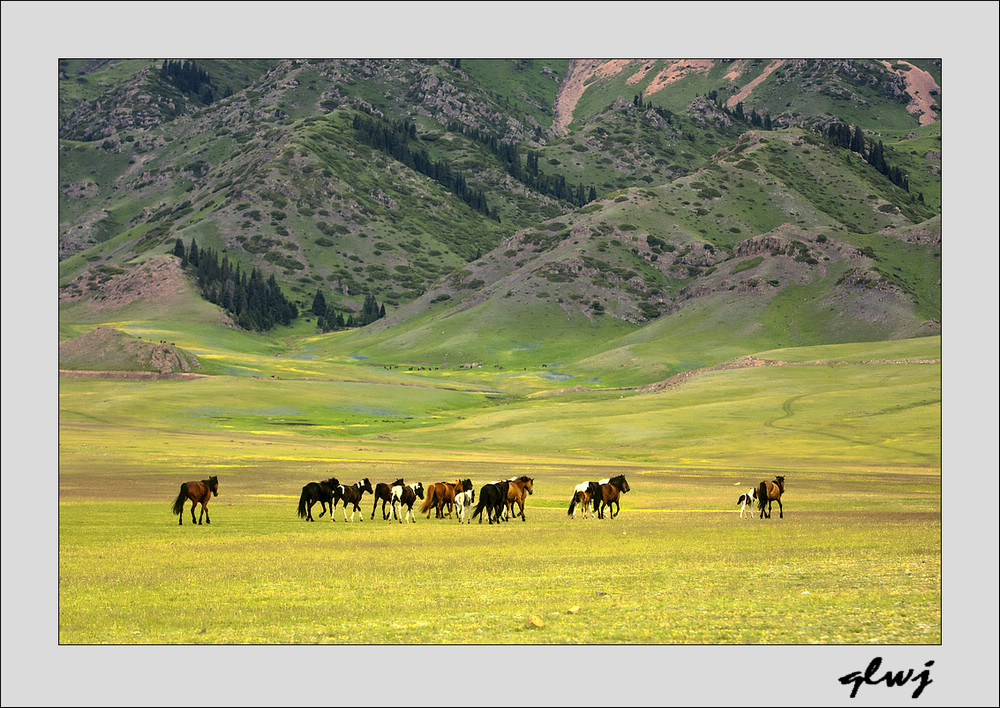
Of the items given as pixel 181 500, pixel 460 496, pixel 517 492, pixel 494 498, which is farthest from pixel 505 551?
pixel 181 500

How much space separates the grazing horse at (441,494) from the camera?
45812mm

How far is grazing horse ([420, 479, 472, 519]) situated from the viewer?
150ft

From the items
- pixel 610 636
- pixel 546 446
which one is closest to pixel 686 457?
pixel 546 446

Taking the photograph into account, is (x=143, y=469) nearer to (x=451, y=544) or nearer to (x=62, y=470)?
(x=62, y=470)

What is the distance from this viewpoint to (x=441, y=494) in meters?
45.9

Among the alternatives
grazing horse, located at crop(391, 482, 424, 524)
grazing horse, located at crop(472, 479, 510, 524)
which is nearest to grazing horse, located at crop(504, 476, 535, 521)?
grazing horse, located at crop(472, 479, 510, 524)

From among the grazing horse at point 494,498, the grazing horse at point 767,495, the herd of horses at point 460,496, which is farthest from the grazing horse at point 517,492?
the grazing horse at point 767,495

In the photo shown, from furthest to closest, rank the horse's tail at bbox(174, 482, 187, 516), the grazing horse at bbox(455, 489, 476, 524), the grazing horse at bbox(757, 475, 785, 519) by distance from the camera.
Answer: the grazing horse at bbox(757, 475, 785, 519)
the grazing horse at bbox(455, 489, 476, 524)
the horse's tail at bbox(174, 482, 187, 516)

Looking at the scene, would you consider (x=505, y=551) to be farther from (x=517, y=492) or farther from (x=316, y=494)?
(x=316, y=494)

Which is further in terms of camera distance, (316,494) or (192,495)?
(316,494)

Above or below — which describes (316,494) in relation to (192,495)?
below

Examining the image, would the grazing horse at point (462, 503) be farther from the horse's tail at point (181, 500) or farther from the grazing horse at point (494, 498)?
the horse's tail at point (181, 500)

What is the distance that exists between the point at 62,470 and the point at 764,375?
134 metres

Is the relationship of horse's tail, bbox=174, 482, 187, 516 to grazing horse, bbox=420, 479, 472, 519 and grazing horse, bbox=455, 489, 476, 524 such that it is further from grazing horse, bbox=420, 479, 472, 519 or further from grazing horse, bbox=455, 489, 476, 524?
grazing horse, bbox=455, 489, 476, 524
